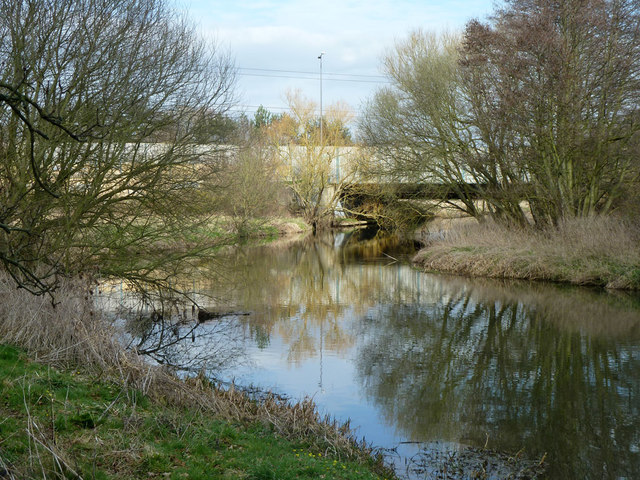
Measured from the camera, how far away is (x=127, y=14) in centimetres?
1223

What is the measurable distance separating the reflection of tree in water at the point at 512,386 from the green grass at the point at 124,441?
2.46 metres

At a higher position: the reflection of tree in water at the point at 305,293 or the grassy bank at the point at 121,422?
the grassy bank at the point at 121,422

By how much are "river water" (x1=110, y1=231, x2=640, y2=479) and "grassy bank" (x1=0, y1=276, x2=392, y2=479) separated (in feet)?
4.68

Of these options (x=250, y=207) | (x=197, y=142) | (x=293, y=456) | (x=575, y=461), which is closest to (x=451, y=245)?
(x=250, y=207)

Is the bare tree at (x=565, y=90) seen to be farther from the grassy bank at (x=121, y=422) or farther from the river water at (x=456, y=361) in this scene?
the grassy bank at (x=121, y=422)

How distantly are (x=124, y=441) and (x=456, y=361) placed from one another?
7.48m

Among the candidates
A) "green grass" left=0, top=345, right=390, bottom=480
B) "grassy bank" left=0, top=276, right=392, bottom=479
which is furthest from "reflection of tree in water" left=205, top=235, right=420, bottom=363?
"green grass" left=0, top=345, right=390, bottom=480

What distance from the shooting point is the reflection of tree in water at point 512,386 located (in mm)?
7781

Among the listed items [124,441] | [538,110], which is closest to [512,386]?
[124,441]

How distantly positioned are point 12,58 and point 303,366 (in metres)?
7.00

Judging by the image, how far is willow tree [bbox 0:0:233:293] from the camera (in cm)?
1080

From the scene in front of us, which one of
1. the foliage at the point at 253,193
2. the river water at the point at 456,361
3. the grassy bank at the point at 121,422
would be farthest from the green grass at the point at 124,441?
the foliage at the point at 253,193

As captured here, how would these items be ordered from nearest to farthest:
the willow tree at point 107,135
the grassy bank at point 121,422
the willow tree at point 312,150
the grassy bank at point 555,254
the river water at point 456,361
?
the grassy bank at point 121,422 → the river water at point 456,361 → the willow tree at point 107,135 → the grassy bank at point 555,254 → the willow tree at point 312,150

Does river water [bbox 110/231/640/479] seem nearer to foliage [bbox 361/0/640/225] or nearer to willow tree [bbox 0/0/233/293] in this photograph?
willow tree [bbox 0/0/233/293]
